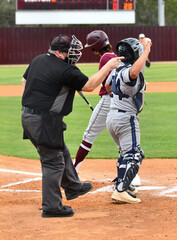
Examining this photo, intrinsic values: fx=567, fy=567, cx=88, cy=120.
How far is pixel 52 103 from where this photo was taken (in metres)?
5.57

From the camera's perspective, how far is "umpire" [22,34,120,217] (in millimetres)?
5492

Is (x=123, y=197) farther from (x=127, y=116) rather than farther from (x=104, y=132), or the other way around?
(x=104, y=132)

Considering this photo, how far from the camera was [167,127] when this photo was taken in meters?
12.3

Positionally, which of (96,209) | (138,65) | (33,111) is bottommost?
(96,209)

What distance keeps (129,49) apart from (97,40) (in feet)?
3.29

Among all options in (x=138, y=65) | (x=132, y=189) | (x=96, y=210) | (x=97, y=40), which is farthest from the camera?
(x=97, y=40)

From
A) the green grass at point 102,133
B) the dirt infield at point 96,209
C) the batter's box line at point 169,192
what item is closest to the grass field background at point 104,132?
the green grass at point 102,133

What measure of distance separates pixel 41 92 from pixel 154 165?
3394 millimetres

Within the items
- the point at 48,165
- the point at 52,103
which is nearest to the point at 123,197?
the point at 48,165

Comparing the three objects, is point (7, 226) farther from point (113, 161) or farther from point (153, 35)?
point (153, 35)

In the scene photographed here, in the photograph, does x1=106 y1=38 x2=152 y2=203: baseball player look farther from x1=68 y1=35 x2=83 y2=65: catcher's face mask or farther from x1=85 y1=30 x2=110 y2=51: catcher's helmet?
x1=85 y1=30 x2=110 y2=51: catcher's helmet

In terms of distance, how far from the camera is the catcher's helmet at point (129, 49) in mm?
6039

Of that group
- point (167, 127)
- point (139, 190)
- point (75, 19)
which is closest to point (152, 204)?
point (139, 190)

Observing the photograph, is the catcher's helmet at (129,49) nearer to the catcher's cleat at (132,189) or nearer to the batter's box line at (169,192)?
the catcher's cleat at (132,189)
